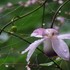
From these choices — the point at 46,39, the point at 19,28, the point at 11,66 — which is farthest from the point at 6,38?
the point at 46,39

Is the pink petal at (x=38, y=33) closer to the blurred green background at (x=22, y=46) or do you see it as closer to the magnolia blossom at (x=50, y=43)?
the magnolia blossom at (x=50, y=43)

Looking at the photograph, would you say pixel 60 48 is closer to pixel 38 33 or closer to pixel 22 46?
pixel 38 33

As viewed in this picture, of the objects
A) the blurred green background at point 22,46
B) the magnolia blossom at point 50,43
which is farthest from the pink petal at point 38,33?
the blurred green background at point 22,46

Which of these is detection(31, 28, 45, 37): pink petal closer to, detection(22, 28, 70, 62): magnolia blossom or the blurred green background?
detection(22, 28, 70, 62): magnolia blossom

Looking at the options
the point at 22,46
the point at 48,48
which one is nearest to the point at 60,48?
the point at 48,48

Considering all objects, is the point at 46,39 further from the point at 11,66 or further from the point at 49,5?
the point at 49,5

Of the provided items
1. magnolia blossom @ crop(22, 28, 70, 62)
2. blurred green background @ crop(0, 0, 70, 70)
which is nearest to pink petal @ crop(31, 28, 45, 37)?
magnolia blossom @ crop(22, 28, 70, 62)

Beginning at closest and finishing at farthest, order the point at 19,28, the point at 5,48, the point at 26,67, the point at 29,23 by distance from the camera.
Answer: the point at 26,67 < the point at 5,48 < the point at 19,28 < the point at 29,23

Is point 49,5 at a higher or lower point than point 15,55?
higher

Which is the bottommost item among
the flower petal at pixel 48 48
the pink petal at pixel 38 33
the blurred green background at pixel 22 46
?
the blurred green background at pixel 22 46
